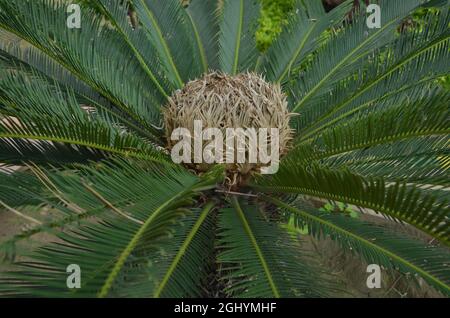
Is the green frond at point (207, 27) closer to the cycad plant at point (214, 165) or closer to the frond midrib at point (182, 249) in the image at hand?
the cycad plant at point (214, 165)

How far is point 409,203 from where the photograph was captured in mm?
1568

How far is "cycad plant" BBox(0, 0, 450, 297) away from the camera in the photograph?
1554 mm

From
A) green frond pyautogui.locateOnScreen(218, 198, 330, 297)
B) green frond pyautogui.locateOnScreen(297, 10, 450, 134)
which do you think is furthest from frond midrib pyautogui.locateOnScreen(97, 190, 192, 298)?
green frond pyautogui.locateOnScreen(297, 10, 450, 134)

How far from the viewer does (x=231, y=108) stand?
2334 mm

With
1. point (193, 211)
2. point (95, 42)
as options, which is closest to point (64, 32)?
point (95, 42)

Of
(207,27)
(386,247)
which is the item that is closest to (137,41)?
(207,27)

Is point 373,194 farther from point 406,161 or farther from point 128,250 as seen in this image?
point 128,250

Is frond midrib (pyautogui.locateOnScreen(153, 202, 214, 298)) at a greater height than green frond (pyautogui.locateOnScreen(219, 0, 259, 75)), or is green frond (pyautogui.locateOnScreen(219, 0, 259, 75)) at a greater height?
green frond (pyautogui.locateOnScreen(219, 0, 259, 75))

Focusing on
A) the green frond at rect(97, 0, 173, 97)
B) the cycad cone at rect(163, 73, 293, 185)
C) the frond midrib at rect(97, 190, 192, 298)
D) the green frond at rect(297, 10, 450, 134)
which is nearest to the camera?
the frond midrib at rect(97, 190, 192, 298)

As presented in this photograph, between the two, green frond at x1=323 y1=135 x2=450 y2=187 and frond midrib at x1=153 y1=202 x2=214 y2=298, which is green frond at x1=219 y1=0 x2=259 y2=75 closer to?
green frond at x1=323 y1=135 x2=450 y2=187

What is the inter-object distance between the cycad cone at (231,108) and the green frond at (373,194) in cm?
35

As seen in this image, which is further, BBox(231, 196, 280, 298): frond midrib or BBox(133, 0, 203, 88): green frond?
BBox(133, 0, 203, 88): green frond

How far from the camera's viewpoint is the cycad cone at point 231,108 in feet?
7.63
